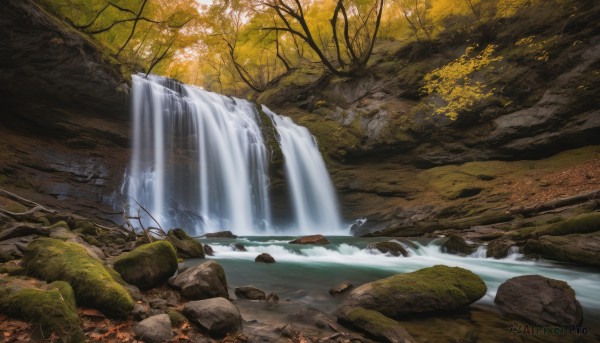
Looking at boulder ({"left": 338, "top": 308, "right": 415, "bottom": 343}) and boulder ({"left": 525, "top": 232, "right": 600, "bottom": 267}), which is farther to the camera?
boulder ({"left": 525, "top": 232, "right": 600, "bottom": 267})

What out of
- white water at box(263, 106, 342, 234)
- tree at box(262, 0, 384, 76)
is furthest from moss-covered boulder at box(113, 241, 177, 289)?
tree at box(262, 0, 384, 76)

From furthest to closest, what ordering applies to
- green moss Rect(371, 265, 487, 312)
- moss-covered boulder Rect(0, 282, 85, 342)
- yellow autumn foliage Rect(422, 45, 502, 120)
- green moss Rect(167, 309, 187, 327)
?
yellow autumn foliage Rect(422, 45, 502, 120) < green moss Rect(371, 265, 487, 312) < green moss Rect(167, 309, 187, 327) < moss-covered boulder Rect(0, 282, 85, 342)

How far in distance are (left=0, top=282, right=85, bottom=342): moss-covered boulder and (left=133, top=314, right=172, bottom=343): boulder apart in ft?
1.70

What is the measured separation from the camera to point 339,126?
2184 cm

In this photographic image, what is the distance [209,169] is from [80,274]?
46.7ft

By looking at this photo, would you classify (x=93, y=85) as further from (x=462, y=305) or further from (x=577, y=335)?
(x=577, y=335)

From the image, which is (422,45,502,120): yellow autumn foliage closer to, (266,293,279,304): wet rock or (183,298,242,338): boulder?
(266,293,279,304): wet rock

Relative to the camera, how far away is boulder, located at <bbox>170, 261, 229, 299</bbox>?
4207 mm

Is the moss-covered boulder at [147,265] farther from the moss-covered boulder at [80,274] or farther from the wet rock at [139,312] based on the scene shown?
the wet rock at [139,312]

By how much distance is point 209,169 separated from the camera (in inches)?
676

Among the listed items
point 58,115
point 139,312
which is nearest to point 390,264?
point 139,312

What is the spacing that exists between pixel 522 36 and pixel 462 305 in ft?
61.8

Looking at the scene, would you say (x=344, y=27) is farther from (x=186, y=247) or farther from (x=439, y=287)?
(x=439, y=287)

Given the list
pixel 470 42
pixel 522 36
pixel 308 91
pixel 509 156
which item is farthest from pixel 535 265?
pixel 308 91
